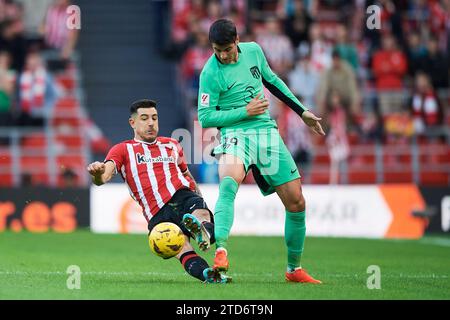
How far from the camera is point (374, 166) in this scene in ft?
65.7

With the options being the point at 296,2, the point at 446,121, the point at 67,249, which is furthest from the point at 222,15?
the point at 67,249

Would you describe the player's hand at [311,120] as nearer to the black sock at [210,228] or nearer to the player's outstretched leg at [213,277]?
the black sock at [210,228]

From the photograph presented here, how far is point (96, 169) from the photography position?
28.8 ft

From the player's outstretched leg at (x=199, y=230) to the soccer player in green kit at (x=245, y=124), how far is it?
0.40 meters

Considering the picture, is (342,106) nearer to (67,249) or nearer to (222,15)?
(222,15)

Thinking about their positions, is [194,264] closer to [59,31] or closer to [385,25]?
[59,31]

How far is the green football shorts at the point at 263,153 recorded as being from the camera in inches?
362

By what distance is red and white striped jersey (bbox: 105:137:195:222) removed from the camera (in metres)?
9.83

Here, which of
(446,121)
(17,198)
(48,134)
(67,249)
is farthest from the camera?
(446,121)

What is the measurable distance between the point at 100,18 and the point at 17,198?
6.83 metres

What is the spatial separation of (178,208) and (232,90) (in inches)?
47.7

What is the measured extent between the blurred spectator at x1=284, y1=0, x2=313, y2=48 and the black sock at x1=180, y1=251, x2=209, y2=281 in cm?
1240

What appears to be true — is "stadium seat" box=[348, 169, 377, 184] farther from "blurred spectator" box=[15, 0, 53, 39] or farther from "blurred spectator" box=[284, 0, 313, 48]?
"blurred spectator" box=[15, 0, 53, 39]

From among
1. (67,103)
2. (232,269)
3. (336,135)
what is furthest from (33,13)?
(232,269)
